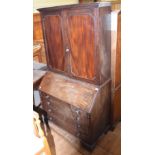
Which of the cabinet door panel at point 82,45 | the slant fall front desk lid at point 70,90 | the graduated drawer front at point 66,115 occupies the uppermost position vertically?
the cabinet door panel at point 82,45

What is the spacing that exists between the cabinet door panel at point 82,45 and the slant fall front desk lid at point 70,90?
12 cm

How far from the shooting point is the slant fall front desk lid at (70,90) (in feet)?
5.96

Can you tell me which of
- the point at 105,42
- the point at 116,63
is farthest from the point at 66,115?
the point at 105,42

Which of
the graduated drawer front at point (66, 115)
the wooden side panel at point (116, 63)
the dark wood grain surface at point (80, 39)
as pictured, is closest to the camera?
the dark wood grain surface at point (80, 39)

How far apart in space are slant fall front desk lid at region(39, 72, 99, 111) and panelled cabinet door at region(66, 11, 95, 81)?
12cm

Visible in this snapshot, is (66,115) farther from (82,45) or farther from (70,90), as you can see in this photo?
(82,45)

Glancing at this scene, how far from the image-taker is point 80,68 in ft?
6.35

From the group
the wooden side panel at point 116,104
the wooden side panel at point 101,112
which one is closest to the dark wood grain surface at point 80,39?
the wooden side panel at point 101,112

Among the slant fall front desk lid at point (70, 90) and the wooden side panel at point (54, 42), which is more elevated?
the wooden side panel at point (54, 42)

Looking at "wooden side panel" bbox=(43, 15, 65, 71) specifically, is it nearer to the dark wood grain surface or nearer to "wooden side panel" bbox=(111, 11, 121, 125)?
the dark wood grain surface

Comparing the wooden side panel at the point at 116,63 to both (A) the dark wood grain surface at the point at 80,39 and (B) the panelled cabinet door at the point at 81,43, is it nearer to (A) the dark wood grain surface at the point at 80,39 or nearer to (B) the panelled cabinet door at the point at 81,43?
(A) the dark wood grain surface at the point at 80,39
